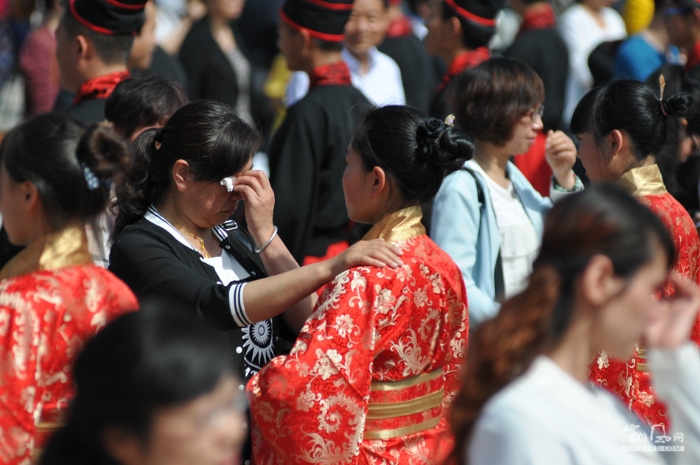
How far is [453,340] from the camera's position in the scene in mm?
2795

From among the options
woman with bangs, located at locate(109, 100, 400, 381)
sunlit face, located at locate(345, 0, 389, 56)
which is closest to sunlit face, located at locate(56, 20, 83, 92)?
woman with bangs, located at locate(109, 100, 400, 381)

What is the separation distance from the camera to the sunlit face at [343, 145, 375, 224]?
9.11 feet

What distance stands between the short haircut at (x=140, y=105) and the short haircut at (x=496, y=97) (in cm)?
109

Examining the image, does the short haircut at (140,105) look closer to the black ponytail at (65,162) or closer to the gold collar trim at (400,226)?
the gold collar trim at (400,226)

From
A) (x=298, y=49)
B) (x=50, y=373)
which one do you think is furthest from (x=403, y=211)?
(x=298, y=49)

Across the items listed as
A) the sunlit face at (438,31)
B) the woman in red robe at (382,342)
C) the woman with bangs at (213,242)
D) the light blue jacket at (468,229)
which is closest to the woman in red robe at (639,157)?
the light blue jacket at (468,229)

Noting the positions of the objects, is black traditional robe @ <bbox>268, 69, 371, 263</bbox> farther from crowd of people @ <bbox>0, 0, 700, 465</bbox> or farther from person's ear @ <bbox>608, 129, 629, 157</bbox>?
person's ear @ <bbox>608, 129, 629, 157</bbox>

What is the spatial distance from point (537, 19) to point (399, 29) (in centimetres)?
178

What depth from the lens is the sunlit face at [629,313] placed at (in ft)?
5.72

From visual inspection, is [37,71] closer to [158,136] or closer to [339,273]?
[158,136]

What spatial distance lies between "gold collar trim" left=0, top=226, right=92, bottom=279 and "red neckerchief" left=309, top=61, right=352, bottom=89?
2.75 m

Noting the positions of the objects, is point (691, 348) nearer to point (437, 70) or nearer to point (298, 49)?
point (298, 49)

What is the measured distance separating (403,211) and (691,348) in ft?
3.57

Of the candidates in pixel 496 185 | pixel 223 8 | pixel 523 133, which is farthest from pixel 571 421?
pixel 223 8
